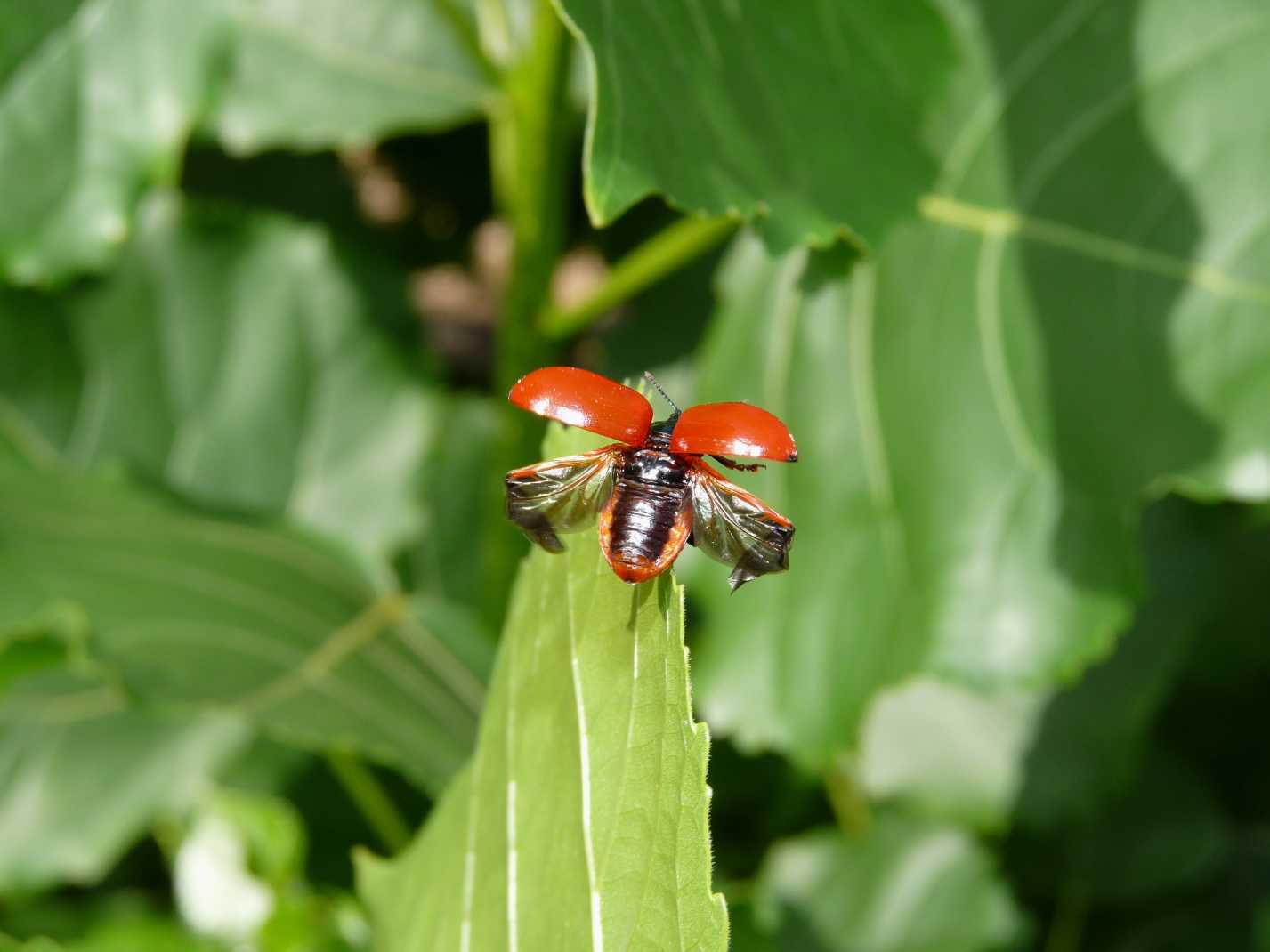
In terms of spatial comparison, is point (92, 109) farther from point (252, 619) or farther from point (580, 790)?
point (580, 790)

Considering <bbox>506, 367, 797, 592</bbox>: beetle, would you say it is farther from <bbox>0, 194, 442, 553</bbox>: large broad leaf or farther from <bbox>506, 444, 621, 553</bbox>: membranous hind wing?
<bbox>0, 194, 442, 553</bbox>: large broad leaf

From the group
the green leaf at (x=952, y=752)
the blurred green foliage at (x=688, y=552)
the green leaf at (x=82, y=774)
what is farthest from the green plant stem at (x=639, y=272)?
the green leaf at (x=952, y=752)

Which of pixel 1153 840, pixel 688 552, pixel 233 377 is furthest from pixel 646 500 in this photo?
pixel 1153 840

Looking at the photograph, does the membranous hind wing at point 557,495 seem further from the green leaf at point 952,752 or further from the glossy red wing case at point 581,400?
the green leaf at point 952,752

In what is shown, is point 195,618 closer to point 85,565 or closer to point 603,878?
point 85,565

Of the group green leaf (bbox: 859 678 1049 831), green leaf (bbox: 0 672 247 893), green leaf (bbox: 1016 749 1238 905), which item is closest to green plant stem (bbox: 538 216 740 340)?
green leaf (bbox: 0 672 247 893)

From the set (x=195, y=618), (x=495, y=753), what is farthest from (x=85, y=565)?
(x=495, y=753)

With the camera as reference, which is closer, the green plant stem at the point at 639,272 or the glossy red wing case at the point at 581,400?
the glossy red wing case at the point at 581,400
